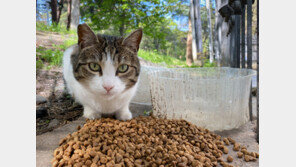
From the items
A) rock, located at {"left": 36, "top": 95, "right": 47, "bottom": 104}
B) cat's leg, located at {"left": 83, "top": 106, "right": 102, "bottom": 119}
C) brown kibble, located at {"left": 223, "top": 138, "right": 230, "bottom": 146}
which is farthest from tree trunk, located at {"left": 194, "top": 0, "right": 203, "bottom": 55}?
rock, located at {"left": 36, "top": 95, "right": 47, "bottom": 104}

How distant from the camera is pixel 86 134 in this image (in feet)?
3.32

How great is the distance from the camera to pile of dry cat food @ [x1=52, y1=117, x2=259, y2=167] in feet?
2.81

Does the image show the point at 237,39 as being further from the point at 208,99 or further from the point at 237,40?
the point at 208,99

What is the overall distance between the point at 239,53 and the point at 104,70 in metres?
1.04

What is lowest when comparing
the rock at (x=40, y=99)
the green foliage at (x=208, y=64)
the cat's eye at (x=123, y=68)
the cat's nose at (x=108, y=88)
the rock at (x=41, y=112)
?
the rock at (x=41, y=112)

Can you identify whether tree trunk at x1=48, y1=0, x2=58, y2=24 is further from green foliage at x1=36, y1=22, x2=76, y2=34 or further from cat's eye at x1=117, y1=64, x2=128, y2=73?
cat's eye at x1=117, y1=64, x2=128, y2=73

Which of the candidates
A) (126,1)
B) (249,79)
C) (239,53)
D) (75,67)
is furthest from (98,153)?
(239,53)


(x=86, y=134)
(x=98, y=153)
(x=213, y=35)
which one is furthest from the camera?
(x=213, y=35)

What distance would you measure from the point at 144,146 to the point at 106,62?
0.46 metres

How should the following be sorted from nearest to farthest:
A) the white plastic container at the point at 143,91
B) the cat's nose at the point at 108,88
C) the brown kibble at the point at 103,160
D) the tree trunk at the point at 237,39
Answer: the brown kibble at the point at 103,160
the cat's nose at the point at 108,88
the tree trunk at the point at 237,39
the white plastic container at the point at 143,91

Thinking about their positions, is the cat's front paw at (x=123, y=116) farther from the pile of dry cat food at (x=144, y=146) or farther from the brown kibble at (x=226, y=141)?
the brown kibble at (x=226, y=141)

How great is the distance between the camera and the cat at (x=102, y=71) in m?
1.04

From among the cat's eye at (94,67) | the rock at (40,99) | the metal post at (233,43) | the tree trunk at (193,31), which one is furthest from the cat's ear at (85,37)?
the metal post at (233,43)

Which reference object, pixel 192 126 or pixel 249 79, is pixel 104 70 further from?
pixel 249 79
